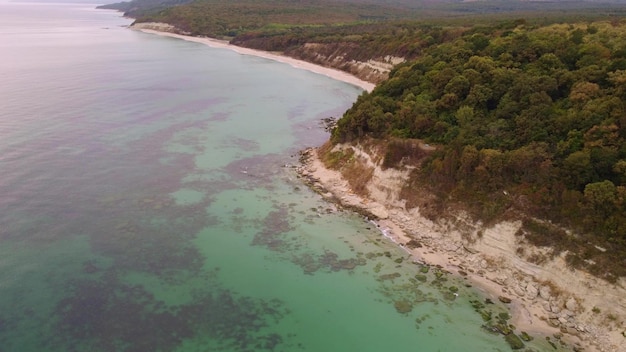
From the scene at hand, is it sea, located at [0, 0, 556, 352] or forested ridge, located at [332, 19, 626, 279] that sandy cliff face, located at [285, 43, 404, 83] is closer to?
sea, located at [0, 0, 556, 352]

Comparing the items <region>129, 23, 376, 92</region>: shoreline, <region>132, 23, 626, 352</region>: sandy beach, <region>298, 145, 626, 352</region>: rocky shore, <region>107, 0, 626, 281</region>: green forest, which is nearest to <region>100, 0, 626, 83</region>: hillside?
<region>129, 23, 376, 92</region>: shoreline

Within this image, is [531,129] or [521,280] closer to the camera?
[521,280]

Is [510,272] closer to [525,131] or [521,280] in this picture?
[521,280]

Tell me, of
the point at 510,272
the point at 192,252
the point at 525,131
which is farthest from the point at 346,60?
the point at 510,272

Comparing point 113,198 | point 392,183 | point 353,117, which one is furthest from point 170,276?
point 353,117

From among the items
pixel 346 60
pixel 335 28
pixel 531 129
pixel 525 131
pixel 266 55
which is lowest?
pixel 266 55

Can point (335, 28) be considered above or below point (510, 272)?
above

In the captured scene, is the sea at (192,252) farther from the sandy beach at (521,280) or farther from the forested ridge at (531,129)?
the forested ridge at (531,129)
